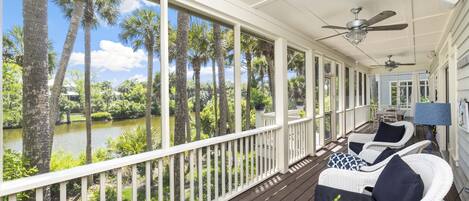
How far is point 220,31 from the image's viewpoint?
306cm

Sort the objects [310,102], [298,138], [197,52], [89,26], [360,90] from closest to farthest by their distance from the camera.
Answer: [89,26] → [197,52] → [298,138] → [310,102] → [360,90]

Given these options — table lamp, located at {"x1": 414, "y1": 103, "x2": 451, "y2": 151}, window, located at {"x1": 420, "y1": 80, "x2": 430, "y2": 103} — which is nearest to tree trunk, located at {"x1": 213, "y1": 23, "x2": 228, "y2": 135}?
table lamp, located at {"x1": 414, "y1": 103, "x2": 451, "y2": 151}

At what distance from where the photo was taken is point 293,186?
3.38m

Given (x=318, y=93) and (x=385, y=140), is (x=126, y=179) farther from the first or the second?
(x=318, y=93)

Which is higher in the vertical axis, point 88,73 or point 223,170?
point 88,73

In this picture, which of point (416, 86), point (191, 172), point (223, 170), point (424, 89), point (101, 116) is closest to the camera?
point (101, 116)

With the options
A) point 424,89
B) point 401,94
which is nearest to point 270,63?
point 424,89

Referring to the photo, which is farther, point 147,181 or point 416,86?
point 416,86

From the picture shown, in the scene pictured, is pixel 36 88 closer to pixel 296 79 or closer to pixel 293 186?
pixel 293 186

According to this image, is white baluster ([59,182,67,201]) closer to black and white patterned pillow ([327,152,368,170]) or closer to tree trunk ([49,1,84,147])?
tree trunk ([49,1,84,147])

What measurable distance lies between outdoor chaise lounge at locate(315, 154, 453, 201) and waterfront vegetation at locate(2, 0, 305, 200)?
141 centimetres

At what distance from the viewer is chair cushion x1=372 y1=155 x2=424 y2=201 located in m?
1.38

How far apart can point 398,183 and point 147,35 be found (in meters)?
2.23

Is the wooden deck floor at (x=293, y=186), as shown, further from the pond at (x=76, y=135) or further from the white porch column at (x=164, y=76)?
the pond at (x=76, y=135)
